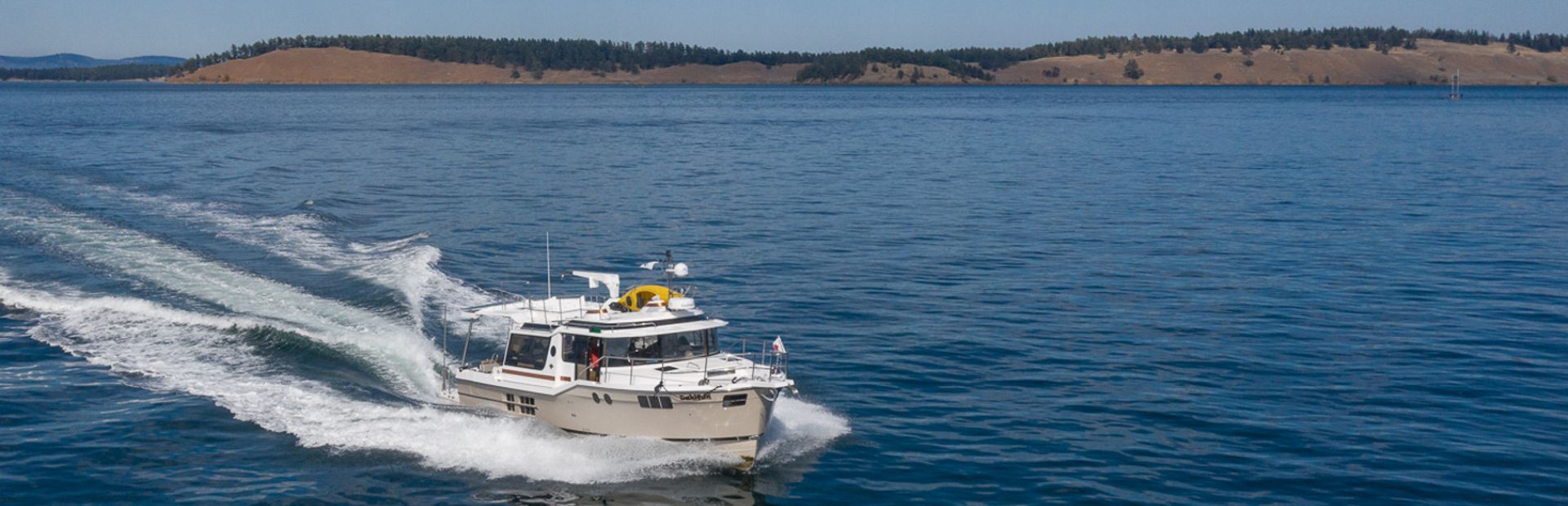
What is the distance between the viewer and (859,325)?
36.2 meters

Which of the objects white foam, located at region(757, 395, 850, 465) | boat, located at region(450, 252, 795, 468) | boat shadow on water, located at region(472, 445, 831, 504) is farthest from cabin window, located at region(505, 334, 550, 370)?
white foam, located at region(757, 395, 850, 465)

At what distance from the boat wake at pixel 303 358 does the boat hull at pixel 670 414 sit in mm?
251

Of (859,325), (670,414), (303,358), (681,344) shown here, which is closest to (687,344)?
(681,344)

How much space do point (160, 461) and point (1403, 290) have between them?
33352mm

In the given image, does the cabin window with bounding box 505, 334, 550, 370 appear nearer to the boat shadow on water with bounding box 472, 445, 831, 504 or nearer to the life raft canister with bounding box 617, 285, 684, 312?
the life raft canister with bounding box 617, 285, 684, 312

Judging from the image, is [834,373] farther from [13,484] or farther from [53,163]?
[53,163]

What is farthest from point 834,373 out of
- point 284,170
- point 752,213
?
point 284,170

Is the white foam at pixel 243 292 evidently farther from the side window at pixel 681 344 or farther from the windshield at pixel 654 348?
the side window at pixel 681 344

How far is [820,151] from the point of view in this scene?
96875 millimetres

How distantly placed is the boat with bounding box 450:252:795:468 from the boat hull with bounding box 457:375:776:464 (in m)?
0.01

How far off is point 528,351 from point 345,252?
2156cm

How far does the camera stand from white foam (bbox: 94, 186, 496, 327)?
129 feet

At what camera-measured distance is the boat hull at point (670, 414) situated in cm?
2442

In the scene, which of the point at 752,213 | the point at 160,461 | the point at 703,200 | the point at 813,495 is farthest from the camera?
the point at 703,200
